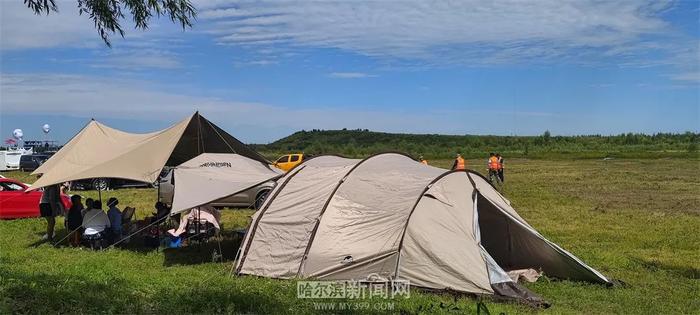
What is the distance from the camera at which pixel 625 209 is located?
61.2ft

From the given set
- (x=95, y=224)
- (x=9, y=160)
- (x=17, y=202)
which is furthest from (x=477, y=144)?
(x=95, y=224)

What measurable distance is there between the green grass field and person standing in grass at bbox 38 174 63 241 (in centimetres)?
53

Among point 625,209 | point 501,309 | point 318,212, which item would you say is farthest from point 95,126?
point 625,209

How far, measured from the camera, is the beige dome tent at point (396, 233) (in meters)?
8.35

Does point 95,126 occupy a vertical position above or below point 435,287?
above

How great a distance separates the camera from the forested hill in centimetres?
7150

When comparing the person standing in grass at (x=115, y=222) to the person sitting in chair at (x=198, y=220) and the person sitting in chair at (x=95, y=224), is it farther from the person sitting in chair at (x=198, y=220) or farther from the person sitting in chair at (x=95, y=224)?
the person sitting in chair at (x=198, y=220)

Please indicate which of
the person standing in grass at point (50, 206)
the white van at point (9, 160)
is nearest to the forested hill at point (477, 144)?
the white van at point (9, 160)

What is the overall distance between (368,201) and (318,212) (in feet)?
2.51

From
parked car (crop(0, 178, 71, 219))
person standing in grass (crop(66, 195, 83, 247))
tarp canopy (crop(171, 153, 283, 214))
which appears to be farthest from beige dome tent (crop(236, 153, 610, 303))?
parked car (crop(0, 178, 71, 219))

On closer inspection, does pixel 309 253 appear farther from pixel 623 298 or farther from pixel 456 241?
pixel 623 298

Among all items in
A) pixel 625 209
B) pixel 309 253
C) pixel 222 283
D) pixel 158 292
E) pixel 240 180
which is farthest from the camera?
pixel 625 209

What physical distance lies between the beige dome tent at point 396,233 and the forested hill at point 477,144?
56.5 m

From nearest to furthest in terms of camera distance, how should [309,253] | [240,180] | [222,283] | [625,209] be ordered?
[222,283]
[309,253]
[240,180]
[625,209]
